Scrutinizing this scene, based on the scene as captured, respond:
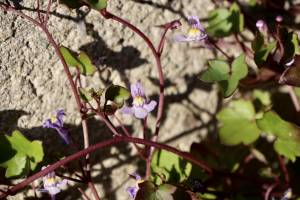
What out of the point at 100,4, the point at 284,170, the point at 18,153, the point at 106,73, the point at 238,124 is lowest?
the point at 284,170

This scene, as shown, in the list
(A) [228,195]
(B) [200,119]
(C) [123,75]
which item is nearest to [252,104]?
(B) [200,119]

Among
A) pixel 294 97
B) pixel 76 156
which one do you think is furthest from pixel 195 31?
pixel 76 156

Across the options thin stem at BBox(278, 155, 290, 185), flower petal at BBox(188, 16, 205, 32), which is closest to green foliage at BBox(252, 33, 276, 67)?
flower petal at BBox(188, 16, 205, 32)

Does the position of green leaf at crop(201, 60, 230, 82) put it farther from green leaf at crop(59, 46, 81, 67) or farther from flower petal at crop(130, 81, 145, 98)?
green leaf at crop(59, 46, 81, 67)

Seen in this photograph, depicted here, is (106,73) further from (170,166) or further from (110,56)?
(170,166)

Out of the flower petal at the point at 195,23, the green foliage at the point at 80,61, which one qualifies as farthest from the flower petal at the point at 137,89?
the flower petal at the point at 195,23

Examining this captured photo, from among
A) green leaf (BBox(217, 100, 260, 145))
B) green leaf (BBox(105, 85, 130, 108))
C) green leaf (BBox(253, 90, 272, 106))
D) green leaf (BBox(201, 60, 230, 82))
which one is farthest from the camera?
green leaf (BBox(253, 90, 272, 106))

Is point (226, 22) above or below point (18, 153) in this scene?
above
